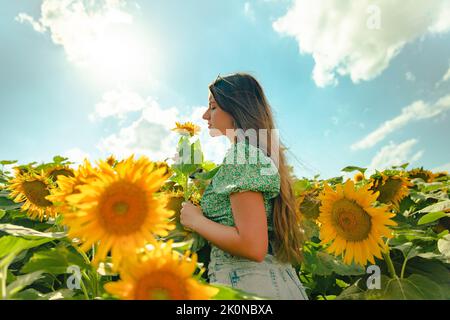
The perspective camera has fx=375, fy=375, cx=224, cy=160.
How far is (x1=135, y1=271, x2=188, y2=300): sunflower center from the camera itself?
861 mm

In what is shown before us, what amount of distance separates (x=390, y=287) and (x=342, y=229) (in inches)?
14.5

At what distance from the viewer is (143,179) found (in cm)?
101

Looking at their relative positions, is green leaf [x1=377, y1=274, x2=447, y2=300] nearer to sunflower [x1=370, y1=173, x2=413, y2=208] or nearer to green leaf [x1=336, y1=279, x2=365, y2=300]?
green leaf [x1=336, y1=279, x2=365, y2=300]

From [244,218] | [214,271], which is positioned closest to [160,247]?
[244,218]

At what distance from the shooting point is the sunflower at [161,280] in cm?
86

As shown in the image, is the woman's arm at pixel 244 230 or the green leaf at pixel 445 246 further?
the green leaf at pixel 445 246

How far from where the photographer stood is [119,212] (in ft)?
3.26

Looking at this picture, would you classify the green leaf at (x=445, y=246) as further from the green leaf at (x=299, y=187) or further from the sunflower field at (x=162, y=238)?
the green leaf at (x=299, y=187)

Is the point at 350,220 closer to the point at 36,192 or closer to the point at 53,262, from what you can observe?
the point at 53,262

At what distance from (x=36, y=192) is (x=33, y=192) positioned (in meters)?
0.02

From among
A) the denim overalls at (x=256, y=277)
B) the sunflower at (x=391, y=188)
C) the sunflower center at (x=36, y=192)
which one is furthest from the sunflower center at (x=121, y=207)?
the sunflower at (x=391, y=188)

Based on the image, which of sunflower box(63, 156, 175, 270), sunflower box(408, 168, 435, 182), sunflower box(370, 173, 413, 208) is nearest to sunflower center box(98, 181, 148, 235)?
sunflower box(63, 156, 175, 270)

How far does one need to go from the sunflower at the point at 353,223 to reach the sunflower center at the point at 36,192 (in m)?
1.67
